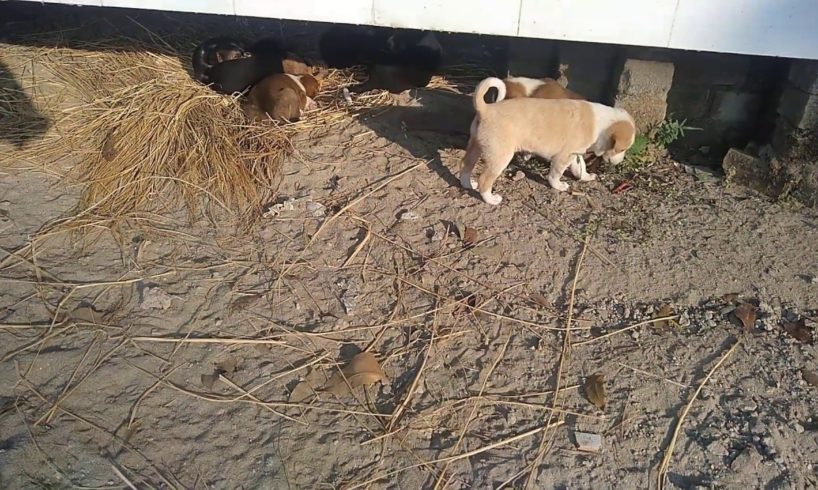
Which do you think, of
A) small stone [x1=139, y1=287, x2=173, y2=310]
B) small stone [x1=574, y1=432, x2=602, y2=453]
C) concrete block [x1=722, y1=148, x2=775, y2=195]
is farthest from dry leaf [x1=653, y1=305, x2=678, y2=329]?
small stone [x1=139, y1=287, x2=173, y2=310]

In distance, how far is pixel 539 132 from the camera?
3.94 meters

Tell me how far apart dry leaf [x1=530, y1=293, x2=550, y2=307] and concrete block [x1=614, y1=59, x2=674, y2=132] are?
73.6 inches

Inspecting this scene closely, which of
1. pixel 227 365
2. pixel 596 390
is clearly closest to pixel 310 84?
pixel 227 365

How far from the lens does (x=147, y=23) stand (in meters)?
6.14

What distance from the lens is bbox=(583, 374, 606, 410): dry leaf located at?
9.71ft

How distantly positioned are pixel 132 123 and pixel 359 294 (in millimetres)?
2438

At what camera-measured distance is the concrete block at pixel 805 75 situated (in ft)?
13.5

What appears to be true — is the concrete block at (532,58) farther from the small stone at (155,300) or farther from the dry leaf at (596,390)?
the small stone at (155,300)

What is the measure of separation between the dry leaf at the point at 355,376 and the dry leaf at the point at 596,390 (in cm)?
95

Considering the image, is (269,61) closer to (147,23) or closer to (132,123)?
(132,123)

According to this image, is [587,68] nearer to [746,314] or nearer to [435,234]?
[435,234]

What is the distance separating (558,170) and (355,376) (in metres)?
2.05

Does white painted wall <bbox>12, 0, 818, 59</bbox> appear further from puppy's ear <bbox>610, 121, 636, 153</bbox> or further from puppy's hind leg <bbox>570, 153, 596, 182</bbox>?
puppy's hind leg <bbox>570, 153, 596, 182</bbox>

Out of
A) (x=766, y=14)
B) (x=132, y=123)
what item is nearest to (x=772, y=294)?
(x=766, y=14)
